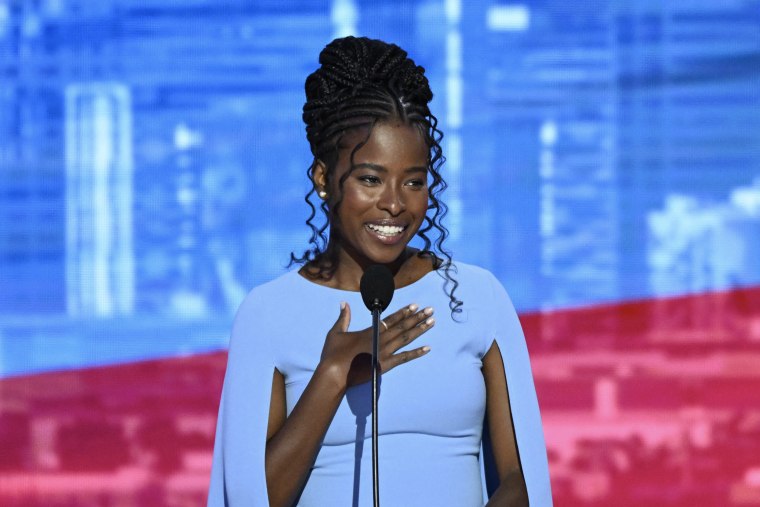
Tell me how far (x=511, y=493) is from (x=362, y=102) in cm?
59

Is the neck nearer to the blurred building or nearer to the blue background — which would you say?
the blue background

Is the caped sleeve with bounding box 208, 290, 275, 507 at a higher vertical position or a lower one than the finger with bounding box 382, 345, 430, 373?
lower

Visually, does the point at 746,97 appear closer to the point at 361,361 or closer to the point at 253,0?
the point at 253,0

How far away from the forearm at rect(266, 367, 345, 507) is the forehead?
0.30 meters

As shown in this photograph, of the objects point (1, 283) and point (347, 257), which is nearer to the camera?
point (347, 257)

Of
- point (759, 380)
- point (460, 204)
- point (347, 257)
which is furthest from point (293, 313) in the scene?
point (759, 380)

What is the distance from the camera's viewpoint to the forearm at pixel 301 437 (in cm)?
157

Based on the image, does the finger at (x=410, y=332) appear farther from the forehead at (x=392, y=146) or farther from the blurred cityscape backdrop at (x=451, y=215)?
the blurred cityscape backdrop at (x=451, y=215)

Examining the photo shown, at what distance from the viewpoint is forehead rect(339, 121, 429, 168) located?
1623 millimetres

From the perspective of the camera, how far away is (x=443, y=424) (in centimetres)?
161

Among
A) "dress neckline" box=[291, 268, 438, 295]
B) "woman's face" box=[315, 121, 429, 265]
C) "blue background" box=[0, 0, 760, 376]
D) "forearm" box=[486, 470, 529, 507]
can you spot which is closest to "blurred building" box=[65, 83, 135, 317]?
"blue background" box=[0, 0, 760, 376]

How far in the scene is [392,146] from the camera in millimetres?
1625

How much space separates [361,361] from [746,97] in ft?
6.49

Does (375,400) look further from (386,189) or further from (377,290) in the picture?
(386,189)
